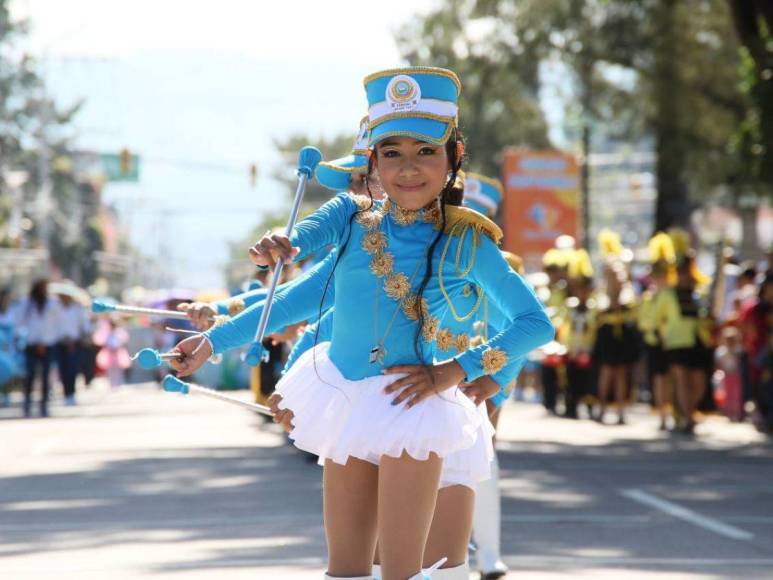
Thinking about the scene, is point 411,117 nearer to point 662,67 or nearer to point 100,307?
point 100,307

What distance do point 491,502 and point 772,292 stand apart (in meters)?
10.8

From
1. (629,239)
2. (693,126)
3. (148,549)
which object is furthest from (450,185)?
(629,239)

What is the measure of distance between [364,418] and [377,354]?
20cm

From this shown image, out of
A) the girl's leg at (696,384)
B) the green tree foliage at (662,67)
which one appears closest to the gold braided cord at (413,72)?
the girl's leg at (696,384)

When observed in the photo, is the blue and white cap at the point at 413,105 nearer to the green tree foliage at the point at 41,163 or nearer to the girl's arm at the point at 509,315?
the girl's arm at the point at 509,315

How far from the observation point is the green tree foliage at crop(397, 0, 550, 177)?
36250 mm

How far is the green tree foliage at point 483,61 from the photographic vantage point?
3625cm

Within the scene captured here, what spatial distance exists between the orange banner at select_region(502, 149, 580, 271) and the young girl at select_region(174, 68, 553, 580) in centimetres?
3465

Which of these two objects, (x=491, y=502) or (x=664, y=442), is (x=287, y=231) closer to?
(x=491, y=502)

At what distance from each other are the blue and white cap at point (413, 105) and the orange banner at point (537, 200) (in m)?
34.7

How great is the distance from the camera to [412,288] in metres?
5.27

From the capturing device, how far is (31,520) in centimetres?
1127

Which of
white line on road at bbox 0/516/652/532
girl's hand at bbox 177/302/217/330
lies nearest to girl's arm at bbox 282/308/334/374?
girl's hand at bbox 177/302/217/330

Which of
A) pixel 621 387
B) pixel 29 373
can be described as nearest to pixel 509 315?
pixel 621 387
